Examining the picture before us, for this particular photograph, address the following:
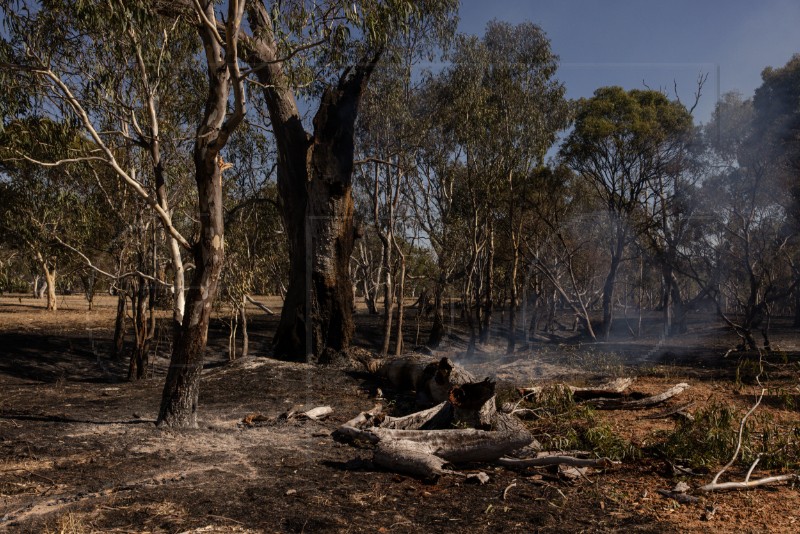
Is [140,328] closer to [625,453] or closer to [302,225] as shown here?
[302,225]

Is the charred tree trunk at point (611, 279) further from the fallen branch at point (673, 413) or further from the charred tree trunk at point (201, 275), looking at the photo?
the charred tree trunk at point (201, 275)

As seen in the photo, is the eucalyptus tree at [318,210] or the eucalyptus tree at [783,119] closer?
the eucalyptus tree at [318,210]

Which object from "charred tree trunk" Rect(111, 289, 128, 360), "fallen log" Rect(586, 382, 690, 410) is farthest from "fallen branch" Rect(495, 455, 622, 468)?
"charred tree trunk" Rect(111, 289, 128, 360)

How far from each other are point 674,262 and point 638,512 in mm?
20351

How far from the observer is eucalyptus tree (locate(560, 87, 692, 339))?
72.2ft

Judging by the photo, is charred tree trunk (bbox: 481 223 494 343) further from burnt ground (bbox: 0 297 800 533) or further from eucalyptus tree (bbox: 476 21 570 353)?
burnt ground (bbox: 0 297 800 533)

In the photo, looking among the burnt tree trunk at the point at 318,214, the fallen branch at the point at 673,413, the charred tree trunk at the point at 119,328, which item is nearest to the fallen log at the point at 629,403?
the fallen branch at the point at 673,413

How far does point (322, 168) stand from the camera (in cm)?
1167

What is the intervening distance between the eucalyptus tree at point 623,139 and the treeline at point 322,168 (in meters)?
0.07

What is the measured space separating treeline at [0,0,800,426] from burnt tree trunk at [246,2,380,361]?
1.4 inches

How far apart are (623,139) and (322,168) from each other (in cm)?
1402

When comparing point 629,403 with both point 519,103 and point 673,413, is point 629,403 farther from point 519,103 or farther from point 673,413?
point 519,103

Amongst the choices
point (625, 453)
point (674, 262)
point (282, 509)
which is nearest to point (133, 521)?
point (282, 509)

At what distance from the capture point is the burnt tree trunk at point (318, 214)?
11.7m
